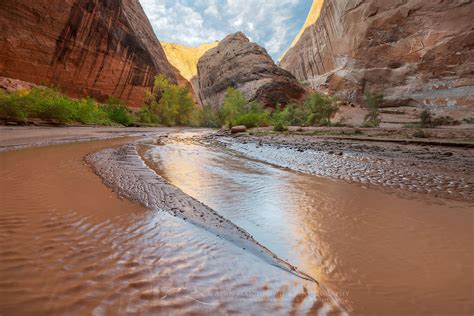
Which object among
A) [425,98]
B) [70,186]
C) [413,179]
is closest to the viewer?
[70,186]

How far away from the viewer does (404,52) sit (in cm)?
3147

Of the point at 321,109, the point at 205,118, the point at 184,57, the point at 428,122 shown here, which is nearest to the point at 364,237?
the point at 428,122

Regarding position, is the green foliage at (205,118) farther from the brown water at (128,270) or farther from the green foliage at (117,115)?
the brown water at (128,270)

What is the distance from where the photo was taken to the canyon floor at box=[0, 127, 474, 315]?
1191 mm

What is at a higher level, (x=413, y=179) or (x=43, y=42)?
(x=43, y=42)

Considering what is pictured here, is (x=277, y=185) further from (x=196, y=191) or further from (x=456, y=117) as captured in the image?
(x=456, y=117)

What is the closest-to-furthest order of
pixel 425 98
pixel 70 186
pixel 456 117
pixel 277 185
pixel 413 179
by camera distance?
pixel 70 186 < pixel 277 185 < pixel 413 179 < pixel 456 117 < pixel 425 98

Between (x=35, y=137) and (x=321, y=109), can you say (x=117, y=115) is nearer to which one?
(x=35, y=137)

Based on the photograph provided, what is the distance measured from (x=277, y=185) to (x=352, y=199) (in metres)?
1.09

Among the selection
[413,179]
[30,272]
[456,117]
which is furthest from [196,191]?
[456,117]

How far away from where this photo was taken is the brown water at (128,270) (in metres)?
1.10

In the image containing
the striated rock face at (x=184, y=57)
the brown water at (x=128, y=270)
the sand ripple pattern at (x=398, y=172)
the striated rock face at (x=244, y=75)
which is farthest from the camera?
the striated rock face at (x=184, y=57)

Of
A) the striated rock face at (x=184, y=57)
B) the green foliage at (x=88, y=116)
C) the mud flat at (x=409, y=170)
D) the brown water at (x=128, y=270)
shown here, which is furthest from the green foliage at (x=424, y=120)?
the striated rock face at (x=184, y=57)

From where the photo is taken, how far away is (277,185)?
13.3 ft
